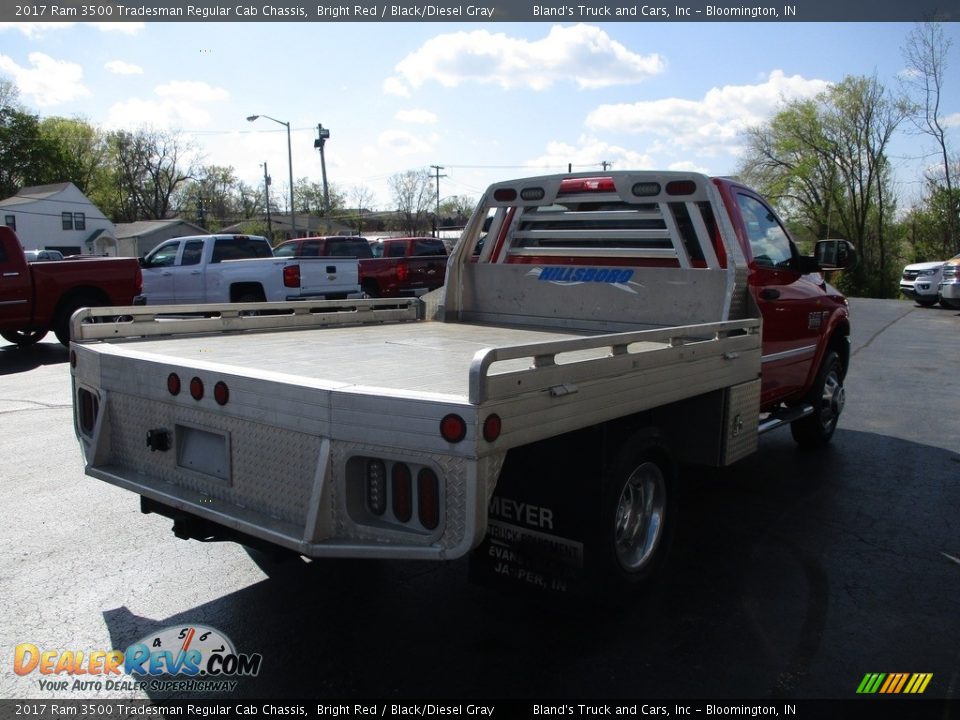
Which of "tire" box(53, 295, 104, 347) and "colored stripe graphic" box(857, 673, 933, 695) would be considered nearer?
"colored stripe graphic" box(857, 673, 933, 695)

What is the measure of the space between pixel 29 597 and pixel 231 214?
4152 inches

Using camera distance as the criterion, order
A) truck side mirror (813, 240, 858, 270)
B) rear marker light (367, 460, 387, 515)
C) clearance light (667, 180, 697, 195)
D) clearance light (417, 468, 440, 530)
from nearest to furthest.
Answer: clearance light (417, 468, 440, 530), rear marker light (367, 460, 387, 515), clearance light (667, 180, 697, 195), truck side mirror (813, 240, 858, 270)

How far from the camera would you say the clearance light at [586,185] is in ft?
19.5

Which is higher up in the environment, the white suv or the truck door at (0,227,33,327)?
the truck door at (0,227,33,327)

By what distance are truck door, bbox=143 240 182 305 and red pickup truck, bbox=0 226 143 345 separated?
2238 mm

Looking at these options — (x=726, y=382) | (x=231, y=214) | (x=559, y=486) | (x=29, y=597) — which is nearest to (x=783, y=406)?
(x=726, y=382)

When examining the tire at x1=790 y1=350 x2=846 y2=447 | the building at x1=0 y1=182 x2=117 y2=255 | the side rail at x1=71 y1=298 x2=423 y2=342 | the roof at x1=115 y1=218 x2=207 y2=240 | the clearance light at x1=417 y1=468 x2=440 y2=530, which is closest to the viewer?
Answer: the clearance light at x1=417 y1=468 x2=440 y2=530

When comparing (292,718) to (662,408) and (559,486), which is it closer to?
(559,486)

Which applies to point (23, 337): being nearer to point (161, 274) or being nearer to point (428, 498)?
point (161, 274)

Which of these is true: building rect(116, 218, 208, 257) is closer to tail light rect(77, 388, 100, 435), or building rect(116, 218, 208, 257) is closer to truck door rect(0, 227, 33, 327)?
truck door rect(0, 227, 33, 327)

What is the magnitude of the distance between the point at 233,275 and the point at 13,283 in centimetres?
392

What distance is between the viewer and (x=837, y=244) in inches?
251

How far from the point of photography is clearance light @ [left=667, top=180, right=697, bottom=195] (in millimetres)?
5477

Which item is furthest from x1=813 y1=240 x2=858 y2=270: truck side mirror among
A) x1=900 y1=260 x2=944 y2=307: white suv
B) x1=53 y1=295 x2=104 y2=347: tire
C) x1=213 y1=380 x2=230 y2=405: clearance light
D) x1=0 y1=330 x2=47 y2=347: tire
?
x1=900 y1=260 x2=944 y2=307: white suv
